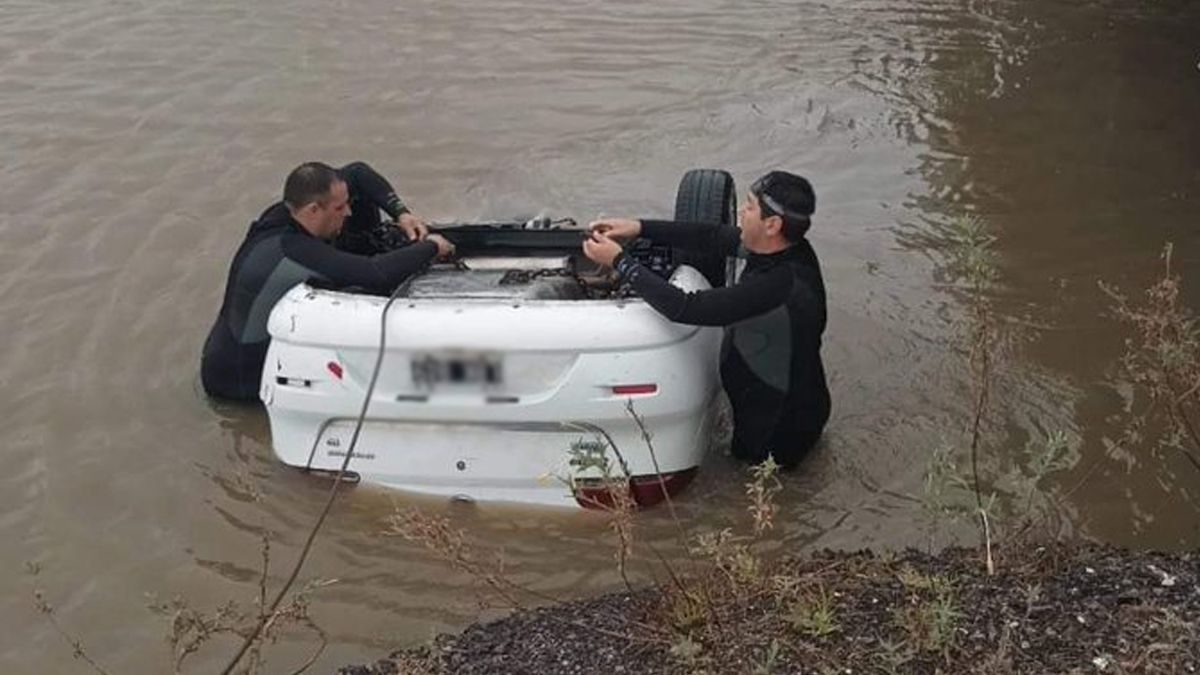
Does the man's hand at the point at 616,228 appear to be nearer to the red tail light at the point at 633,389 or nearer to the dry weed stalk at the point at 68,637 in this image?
the red tail light at the point at 633,389

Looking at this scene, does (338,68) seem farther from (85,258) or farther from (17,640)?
(17,640)

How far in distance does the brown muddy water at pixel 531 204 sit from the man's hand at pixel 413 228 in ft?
3.74

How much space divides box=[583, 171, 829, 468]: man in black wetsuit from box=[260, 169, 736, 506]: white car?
12 cm

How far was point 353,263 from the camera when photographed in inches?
216

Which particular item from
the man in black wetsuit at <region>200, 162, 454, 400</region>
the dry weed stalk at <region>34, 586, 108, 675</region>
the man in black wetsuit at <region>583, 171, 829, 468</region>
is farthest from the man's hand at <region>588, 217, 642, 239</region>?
the dry weed stalk at <region>34, 586, 108, 675</region>

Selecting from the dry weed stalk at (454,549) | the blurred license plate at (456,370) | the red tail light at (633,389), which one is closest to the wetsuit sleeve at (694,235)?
the red tail light at (633,389)

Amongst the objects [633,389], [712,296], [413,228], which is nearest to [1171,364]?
[712,296]

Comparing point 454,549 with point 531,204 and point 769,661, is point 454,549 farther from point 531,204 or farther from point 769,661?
point 531,204

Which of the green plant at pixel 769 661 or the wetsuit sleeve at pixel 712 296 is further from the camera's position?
the wetsuit sleeve at pixel 712 296

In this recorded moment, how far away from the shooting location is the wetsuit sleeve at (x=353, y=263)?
216 inches

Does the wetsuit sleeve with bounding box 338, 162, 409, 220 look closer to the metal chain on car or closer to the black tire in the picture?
the metal chain on car

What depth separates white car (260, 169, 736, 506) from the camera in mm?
4965

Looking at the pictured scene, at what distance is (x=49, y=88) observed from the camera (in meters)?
9.87

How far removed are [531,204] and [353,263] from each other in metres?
3.08
